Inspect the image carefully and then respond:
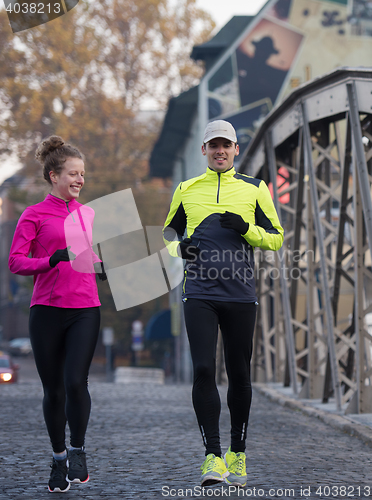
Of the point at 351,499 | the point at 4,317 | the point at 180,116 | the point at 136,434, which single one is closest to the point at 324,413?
the point at 136,434

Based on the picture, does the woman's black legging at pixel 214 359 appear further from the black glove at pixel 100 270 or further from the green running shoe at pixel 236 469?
the black glove at pixel 100 270

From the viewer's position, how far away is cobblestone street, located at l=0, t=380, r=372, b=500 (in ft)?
14.1

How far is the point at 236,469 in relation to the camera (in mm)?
4426

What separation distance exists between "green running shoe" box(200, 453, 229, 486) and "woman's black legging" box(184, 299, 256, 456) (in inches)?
2.5

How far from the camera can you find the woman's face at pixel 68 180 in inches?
181

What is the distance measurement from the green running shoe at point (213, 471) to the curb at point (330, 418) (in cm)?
225

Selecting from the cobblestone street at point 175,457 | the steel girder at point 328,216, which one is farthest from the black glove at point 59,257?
the steel girder at point 328,216

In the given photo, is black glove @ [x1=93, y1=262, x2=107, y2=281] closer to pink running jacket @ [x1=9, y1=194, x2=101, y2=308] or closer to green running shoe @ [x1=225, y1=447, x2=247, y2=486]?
pink running jacket @ [x1=9, y1=194, x2=101, y2=308]

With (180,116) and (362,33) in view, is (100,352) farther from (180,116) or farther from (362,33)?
(362,33)

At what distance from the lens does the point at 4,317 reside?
70938 mm

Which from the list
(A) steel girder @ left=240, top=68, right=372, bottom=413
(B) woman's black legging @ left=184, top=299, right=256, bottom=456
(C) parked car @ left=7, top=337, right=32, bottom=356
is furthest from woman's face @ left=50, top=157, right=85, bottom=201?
(C) parked car @ left=7, top=337, right=32, bottom=356

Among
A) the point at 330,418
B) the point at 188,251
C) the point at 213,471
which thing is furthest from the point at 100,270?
the point at 330,418

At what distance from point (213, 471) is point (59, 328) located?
108 centimetres

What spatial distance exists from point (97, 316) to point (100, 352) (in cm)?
4611
